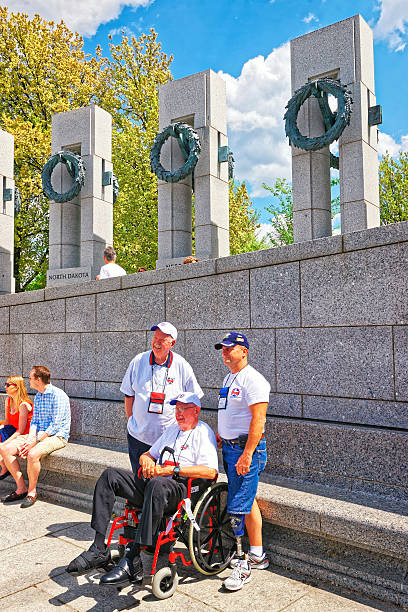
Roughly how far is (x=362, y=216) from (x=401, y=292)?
5.24 m

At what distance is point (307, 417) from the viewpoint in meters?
5.54

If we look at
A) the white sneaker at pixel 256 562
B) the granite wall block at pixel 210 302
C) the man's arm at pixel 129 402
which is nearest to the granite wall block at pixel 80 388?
the granite wall block at pixel 210 302

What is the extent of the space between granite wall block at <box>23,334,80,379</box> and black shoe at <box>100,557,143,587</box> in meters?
4.51

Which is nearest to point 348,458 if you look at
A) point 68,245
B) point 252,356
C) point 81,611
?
point 252,356

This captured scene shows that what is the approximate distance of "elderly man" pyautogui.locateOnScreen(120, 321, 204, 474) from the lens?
4746 millimetres

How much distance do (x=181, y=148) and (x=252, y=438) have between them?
27.8 feet

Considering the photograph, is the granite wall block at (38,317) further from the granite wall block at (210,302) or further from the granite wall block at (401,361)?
the granite wall block at (401,361)

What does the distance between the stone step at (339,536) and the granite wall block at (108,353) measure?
280cm

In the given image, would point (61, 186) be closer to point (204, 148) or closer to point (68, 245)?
point (68, 245)

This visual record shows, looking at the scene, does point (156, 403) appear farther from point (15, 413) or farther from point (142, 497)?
point (15, 413)

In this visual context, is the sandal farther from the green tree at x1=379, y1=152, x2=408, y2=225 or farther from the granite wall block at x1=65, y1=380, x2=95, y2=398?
the green tree at x1=379, y1=152, x2=408, y2=225

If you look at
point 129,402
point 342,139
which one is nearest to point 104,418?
point 129,402

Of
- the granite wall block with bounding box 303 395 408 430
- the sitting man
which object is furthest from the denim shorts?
the granite wall block with bounding box 303 395 408 430

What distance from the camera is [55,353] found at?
8.59m
